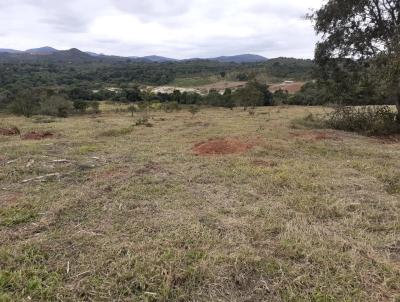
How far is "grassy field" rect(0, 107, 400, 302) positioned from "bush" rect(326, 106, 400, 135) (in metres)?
6.55

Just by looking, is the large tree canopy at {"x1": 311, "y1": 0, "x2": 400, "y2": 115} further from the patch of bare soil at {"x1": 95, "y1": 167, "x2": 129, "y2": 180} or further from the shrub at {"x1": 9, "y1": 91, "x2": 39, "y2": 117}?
the shrub at {"x1": 9, "y1": 91, "x2": 39, "y2": 117}

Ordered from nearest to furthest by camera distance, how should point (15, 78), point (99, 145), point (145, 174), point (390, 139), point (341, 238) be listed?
point (341, 238), point (145, 174), point (99, 145), point (390, 139), point (15, 78)

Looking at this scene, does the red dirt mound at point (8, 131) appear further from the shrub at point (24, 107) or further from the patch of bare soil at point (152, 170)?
the shrub at point (24, 107)

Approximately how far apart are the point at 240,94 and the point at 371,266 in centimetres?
3549

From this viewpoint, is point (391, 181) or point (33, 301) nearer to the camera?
point (33, 301)

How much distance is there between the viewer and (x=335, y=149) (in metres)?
11.5

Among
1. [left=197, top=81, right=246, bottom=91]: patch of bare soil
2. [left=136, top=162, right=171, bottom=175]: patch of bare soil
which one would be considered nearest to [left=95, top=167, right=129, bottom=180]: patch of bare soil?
[left=136, top=162, right=171, bottom=175]: patch of bare soil

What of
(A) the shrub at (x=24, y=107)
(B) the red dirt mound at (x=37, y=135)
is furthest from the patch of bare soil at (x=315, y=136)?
(A) the shrub at (x=24, y=107)

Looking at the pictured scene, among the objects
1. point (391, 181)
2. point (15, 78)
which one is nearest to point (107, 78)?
point (15, 78)

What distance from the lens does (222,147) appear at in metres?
11.3

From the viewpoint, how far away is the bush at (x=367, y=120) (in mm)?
15617

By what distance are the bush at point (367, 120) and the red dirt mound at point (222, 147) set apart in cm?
688

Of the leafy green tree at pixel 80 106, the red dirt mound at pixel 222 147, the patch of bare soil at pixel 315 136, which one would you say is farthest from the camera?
the leafy green tree at pixel 80 106

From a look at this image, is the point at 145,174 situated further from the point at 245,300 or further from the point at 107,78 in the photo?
the point at 107,78
